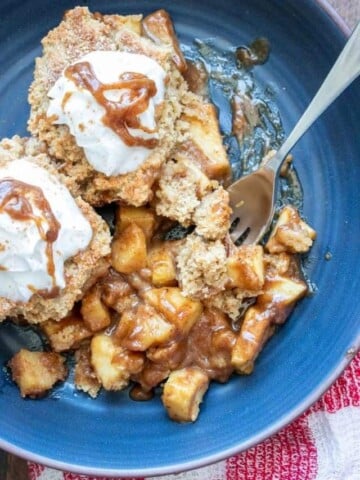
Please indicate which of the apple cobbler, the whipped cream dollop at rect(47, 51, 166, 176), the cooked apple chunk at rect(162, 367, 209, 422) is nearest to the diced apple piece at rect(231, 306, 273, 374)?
the apple cobbler

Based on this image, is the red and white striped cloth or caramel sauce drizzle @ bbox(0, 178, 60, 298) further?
the red and white striped cloth

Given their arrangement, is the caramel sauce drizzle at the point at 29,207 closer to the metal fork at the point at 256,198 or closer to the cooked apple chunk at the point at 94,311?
the cooked apple chunk at the point at 94,311

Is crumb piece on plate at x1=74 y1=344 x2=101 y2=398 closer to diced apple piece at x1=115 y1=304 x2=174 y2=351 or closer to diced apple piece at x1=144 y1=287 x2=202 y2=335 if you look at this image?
diced apple piece at x1=115 y1=304 x2=174 y2=351

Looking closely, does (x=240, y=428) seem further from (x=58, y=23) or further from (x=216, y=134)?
(x=58, y=23)

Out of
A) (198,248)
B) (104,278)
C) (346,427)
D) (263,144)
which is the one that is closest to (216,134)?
(263,144)

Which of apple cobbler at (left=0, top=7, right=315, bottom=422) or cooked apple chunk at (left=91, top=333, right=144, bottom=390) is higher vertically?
apple cobbler at (left=0, top=7, right=315, bottom=422)

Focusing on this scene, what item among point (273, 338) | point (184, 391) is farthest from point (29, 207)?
point (273, 338)
